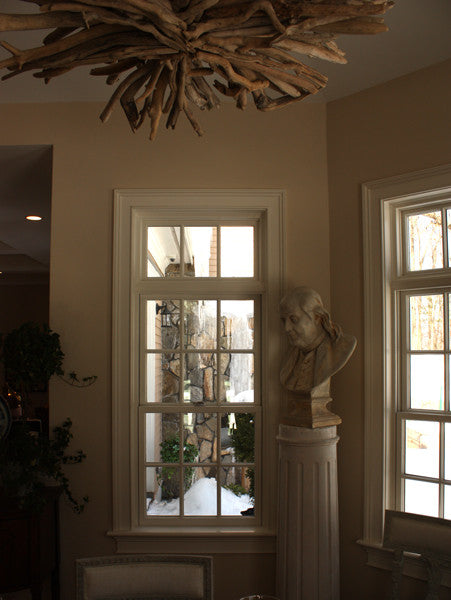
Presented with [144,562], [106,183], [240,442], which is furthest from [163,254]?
[144,562]

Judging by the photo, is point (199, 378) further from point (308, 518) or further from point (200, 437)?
point (308, 518)

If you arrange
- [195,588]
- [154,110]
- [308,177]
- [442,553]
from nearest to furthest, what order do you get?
[154,110], [195,588], [442,553], [308,177]

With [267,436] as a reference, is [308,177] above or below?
above

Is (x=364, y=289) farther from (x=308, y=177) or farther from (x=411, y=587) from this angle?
(x=411, y=587)

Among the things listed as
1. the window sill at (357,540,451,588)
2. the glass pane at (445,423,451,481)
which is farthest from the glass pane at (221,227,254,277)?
the window sill at (357,540,451,588)

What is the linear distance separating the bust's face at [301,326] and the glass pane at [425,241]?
0.73 metres

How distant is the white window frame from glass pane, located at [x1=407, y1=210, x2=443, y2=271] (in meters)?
0.79

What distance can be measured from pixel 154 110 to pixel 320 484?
2.29m

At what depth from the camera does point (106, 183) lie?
3.96m

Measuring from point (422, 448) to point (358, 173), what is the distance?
1.68 metres

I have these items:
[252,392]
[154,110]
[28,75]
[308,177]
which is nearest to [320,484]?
[252,392]

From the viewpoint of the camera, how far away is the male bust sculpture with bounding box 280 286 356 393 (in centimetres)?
339

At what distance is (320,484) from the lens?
132 inches

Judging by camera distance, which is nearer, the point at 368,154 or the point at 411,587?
the point at 411,587
